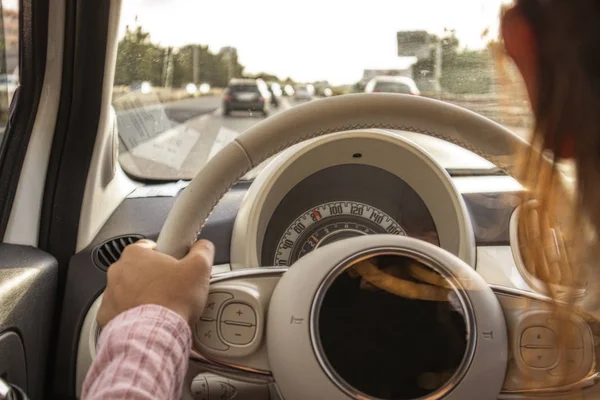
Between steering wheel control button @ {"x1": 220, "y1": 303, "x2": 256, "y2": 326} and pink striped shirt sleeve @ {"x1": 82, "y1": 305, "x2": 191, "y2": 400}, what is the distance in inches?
6.8

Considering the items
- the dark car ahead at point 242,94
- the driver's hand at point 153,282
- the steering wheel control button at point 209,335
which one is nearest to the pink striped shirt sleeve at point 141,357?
the driver's hand at point 153,282

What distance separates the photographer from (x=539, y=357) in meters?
1.29

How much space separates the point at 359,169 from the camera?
1968 mm

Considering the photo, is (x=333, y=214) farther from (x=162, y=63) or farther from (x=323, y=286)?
(x=162, y=63)

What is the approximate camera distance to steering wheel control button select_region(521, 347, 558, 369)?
1.29 meters

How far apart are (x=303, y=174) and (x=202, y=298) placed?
75 cm

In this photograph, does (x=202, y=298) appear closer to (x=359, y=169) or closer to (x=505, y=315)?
(x=505, y=315)

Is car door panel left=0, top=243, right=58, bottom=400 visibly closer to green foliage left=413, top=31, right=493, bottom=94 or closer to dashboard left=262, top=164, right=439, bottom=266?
dashboard left=262, top=164, right=439, bottom=266

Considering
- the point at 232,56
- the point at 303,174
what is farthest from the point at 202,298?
the point at 232,56

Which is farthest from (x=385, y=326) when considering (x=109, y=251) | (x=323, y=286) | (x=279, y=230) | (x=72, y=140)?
(x=72, y=140)

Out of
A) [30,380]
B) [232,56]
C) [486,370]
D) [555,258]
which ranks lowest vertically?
[30,380]

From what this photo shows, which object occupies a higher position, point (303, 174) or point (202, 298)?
point (303, 174)

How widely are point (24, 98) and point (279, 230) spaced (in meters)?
0.86

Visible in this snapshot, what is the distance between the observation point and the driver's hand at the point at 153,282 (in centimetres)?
115
